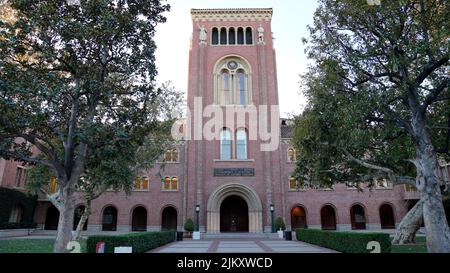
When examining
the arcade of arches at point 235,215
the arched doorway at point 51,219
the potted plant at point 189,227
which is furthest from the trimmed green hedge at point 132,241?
the arched doorway at point 51,219

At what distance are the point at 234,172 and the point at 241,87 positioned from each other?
1021 cm

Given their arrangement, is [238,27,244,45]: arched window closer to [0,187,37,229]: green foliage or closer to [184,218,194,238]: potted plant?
[184,218,194,238]: potted plant

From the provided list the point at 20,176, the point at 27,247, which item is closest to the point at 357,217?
the point at 27,247

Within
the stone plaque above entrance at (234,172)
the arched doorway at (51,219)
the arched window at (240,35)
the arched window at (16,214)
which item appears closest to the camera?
the stone plaque above entrance at (234,172)

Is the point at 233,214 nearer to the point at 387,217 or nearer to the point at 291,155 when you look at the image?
the point at 291,155

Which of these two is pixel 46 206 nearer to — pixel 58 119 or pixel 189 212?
pixel 189 212

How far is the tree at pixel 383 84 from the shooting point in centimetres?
1176

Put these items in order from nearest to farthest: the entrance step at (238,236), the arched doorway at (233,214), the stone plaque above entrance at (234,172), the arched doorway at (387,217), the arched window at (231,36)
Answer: the entrance step at (238,236), the stone plaque above entrance at (234,172), the arched doorway at (233,214), the arched window at (231,36), the arched doorway at (387,217)

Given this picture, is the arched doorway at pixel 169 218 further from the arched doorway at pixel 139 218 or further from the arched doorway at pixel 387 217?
the arched doorway at pixel 387 217

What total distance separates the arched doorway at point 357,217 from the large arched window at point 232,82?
61.5ft

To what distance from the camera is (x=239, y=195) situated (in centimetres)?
3181

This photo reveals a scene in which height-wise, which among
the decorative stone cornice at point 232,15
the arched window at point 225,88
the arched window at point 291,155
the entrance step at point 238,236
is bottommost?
the entrance step at point 238,236

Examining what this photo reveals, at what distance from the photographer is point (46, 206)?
3716 cm

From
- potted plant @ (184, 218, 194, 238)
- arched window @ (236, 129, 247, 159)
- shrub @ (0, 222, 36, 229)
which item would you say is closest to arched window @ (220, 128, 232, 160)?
arched window @ (236, 129, 247, 159)
